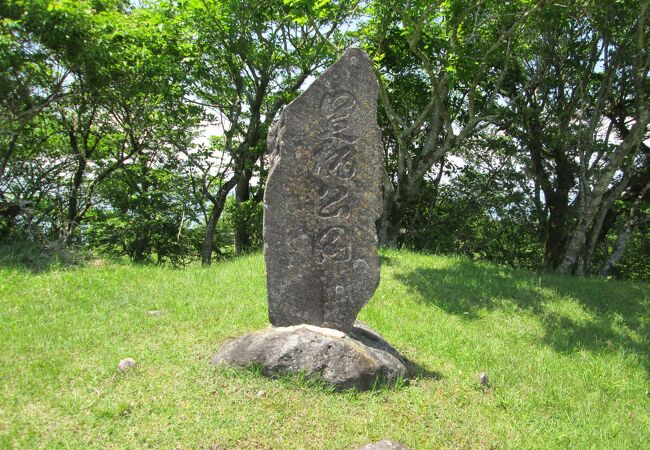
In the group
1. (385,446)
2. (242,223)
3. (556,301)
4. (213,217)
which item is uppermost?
(213,217)

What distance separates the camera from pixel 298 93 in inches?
512

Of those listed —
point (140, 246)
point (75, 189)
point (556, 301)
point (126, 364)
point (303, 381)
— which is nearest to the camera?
point (303, 381)

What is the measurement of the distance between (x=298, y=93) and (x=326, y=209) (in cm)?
867

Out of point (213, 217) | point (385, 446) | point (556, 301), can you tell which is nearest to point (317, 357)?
point (385, 446)

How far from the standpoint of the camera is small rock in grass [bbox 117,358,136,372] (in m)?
4.76

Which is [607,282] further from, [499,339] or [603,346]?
[499,339]

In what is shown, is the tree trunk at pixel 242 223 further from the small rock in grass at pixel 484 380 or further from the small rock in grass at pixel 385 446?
the small rock in grass at pixel 385 446

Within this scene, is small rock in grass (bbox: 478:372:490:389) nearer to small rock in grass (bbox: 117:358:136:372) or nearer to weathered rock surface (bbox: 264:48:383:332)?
weathered rock surface (bbox: 264:48:383:332)

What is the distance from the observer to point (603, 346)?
640 cm

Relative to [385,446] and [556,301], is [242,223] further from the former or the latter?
[385,446]

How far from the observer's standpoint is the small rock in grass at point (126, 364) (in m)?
4.76

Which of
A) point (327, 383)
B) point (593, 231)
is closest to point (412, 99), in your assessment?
point (593, 231)

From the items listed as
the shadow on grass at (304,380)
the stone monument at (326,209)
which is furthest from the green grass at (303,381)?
the stone monument at (326,209)

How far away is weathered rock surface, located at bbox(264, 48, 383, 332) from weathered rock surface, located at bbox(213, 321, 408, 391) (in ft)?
0.92
